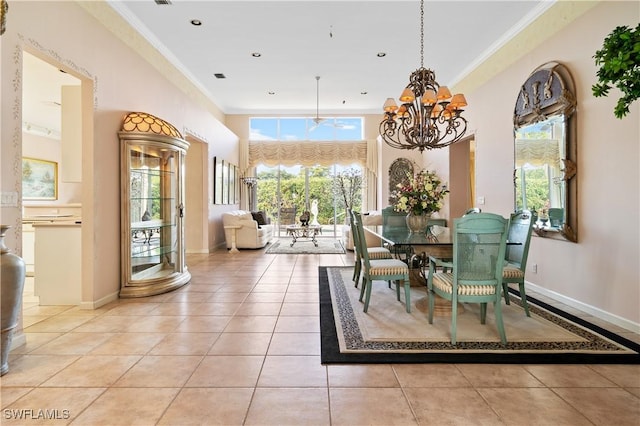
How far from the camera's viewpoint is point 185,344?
2564mm

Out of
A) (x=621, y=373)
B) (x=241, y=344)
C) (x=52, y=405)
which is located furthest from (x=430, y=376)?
(x=52, y=405)

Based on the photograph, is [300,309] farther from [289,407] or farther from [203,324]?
[289,407]

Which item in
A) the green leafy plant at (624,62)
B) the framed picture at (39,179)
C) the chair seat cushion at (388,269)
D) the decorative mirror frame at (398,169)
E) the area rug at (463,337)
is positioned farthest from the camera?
the decorative mirror frame at (398,169)

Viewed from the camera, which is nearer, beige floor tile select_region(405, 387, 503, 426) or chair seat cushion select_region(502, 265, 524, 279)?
beige floor tile select_region(405, 387, 503, 426)

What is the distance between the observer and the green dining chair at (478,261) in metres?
2.42

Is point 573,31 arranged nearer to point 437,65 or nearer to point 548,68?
point 548,68

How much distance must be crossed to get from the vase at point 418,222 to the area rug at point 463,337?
0.76 metres

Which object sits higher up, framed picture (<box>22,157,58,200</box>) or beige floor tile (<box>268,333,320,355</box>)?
framed picture (<box>22,157,58,200</box>)

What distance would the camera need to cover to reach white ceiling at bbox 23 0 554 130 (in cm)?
414

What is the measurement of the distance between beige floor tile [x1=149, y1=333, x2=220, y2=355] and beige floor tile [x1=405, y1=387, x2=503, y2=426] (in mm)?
1517

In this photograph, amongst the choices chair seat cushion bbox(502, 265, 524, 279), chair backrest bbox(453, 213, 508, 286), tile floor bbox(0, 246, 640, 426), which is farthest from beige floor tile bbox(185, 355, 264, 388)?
chair seat cushion bbox(502, 265, 524, 279)

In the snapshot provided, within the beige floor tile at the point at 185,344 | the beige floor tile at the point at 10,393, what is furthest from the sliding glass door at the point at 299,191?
the beige floor tile at the point at 10,393

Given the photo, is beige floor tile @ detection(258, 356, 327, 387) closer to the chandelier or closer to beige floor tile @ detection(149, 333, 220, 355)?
beige floor tile @ detection(149, 333, 220, 355)

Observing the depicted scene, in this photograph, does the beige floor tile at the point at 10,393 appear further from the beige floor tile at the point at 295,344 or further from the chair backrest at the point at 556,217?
the chair backrest at the point at 556,217
